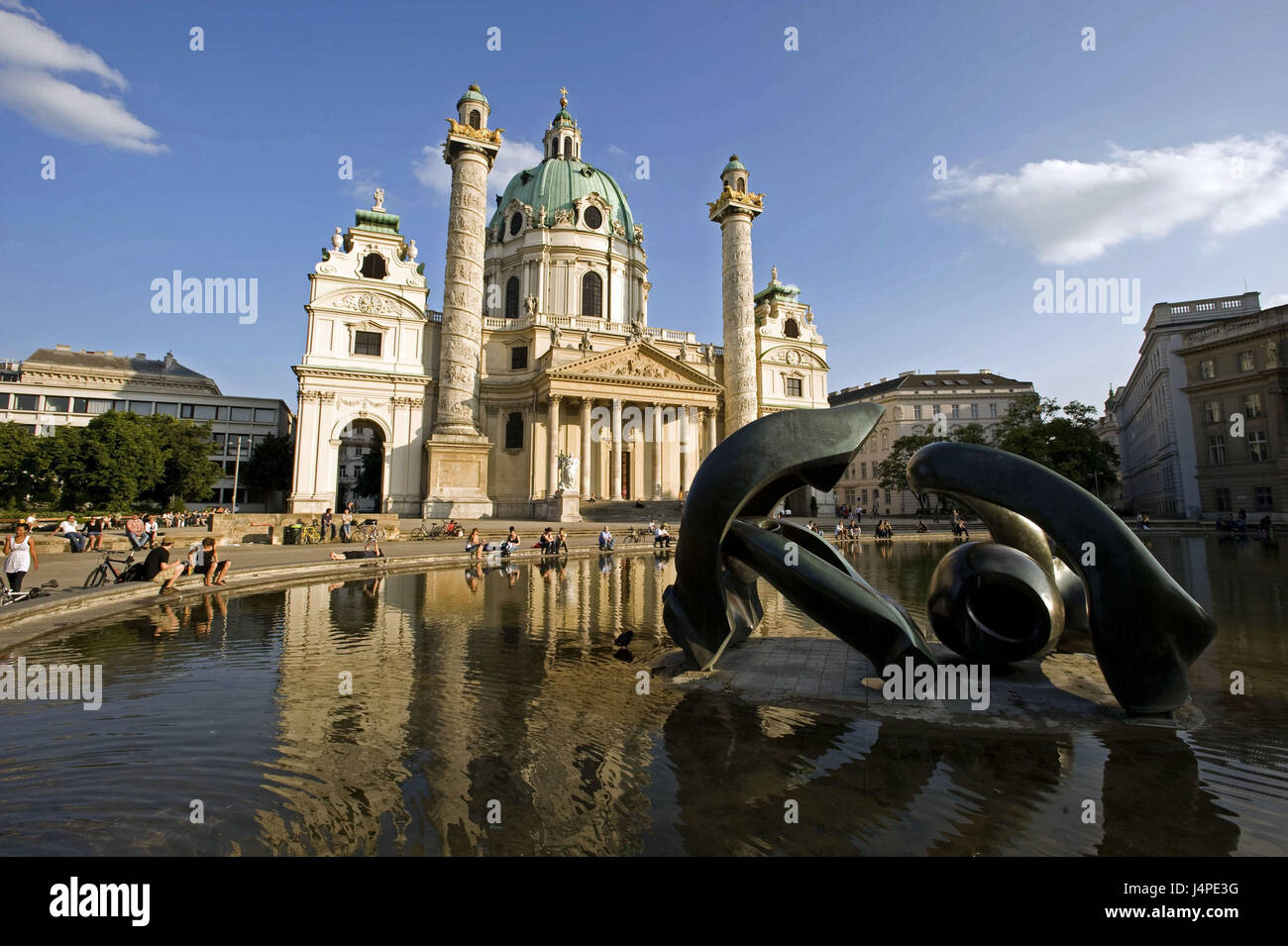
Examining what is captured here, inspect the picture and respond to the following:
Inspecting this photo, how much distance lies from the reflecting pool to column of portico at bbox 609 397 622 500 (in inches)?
1380

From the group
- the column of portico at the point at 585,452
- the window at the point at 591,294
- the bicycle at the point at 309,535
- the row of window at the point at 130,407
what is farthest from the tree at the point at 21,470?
the window at the point at 591,294

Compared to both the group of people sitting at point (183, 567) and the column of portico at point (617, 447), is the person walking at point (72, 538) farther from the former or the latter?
the column of portico at point (617, 447)

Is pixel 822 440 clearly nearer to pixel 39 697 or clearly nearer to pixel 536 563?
pixel 39 697

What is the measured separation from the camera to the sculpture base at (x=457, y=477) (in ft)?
110

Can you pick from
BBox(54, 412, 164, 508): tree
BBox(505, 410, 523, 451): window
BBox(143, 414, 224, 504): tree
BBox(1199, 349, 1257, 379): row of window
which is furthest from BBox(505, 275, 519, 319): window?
BBox(1199, 349, 1257, 379): row of window

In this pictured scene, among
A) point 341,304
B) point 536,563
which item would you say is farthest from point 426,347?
point 536,563

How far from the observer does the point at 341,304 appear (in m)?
41.0

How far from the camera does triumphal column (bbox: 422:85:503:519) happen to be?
112 feet

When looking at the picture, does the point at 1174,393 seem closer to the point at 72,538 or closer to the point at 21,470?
the point at 72,538

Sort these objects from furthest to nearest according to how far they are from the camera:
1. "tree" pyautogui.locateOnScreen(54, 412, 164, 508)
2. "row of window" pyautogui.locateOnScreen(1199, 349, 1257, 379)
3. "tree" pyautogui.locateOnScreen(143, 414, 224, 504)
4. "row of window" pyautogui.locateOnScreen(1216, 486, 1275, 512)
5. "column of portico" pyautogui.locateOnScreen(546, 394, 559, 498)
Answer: "tree" pyautogui.locateOnScreen(143, 414, 224, 504)
"column of portico" pyautogui.locateOnScreen(546, 394, 559, 498)
"row of window" pyautogui.locateOnScreen(1199, 349, 1257, 379)
"row of window" pyautogui.locateOnScreen(1216, 486, 1275, 512)
"tree" pyautogui.locateOnScreen(54, 412, 164, 508)

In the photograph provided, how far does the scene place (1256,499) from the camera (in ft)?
128

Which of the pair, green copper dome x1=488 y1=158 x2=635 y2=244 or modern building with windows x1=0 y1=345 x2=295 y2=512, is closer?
green copper dome x1=488 y1=158 x2=635 y2=244

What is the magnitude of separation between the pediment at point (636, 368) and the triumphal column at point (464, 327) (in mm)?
6165

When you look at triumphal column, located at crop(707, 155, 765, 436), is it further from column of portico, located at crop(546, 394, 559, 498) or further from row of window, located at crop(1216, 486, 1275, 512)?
row of window, located at crop(1216, 486, 1275, 512)
